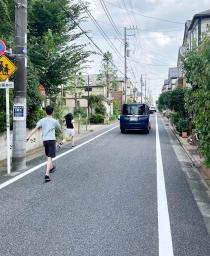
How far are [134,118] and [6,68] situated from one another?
43.2 ft

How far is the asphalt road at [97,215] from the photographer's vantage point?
3.91 m

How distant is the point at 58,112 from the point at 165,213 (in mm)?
11332

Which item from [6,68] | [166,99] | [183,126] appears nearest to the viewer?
[6,68]

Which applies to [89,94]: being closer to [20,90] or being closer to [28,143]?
[28,143]

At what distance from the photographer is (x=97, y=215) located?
5.05 metres

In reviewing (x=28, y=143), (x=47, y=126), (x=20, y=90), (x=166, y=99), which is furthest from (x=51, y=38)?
(x=166, y=99)

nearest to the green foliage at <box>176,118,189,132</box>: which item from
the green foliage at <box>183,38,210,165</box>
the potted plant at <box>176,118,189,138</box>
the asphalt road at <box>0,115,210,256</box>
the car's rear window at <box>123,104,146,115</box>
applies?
the potted plant at <box>176,118,189,138</box>

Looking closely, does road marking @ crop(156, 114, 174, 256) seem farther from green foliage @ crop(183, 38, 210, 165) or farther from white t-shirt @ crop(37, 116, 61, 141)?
white t-shirt @ crop(37, 116, 61, 141)

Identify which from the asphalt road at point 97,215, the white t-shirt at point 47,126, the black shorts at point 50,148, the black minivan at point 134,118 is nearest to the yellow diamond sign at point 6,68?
the white t-shirt at point 47,126

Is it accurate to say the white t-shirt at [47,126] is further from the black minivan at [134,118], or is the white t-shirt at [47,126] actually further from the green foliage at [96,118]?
the green foliage at [96,118]

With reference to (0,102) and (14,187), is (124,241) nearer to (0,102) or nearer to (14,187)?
(14,187)

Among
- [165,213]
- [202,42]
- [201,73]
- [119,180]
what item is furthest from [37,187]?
[202,42]

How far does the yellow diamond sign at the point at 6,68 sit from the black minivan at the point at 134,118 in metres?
13.1

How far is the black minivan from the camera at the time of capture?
20.7 m
